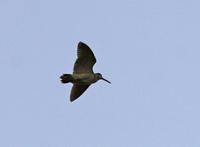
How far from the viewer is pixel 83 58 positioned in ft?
119

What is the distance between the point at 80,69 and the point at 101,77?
4.62ft

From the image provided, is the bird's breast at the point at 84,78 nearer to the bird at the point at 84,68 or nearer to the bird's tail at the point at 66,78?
the bird at the point at 84,68

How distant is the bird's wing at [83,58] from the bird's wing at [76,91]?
177 centimetres

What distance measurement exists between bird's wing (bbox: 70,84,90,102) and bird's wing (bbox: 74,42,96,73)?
5.80ft

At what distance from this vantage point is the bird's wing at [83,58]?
3628 centimetres

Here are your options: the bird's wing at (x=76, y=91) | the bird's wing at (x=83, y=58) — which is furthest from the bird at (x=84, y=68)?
the bird's wing at (x=76, y=91)

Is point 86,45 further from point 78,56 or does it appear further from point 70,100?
point 70,100

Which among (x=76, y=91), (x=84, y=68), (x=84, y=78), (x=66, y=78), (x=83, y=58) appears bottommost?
(x=76, y=91)

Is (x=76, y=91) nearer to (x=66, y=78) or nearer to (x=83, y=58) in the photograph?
(x=83, y=58)

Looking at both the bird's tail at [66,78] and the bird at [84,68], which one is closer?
Result: the bird's tail at [66,78]

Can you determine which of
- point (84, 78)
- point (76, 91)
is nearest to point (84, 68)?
point (84, 78)

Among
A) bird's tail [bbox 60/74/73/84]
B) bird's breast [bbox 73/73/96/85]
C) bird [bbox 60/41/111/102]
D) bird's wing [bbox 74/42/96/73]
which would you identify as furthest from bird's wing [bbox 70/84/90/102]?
bird's tail [bbox 60/74/73/84]

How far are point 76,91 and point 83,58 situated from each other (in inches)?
94.4

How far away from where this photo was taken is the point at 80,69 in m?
36.4
